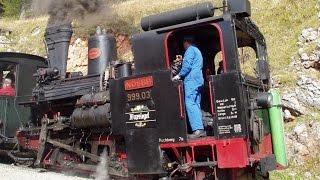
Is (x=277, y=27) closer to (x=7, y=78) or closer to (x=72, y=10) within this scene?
(x=72, y=10)

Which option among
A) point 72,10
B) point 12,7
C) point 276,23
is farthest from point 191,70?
point 12,7

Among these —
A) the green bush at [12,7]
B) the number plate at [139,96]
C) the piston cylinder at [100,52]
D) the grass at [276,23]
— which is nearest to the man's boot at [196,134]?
the number plate at [139,96]

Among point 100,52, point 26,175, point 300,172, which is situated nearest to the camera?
point 26,175

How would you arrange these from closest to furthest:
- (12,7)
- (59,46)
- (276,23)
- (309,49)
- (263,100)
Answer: (263,100)
(59,46)
(309,49)
(276,23)
(12,7)

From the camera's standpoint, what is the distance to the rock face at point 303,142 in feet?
29.9

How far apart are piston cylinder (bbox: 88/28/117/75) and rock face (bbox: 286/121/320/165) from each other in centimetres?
422

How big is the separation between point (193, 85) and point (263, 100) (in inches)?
42.1

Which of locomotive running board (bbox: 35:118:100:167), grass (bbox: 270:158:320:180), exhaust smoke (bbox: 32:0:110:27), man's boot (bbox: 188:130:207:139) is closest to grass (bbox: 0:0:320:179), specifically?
grass (bbox: 270:158:320:180)

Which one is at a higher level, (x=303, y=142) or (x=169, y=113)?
(x=169, y=113)

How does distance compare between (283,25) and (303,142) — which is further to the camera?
(283,25)

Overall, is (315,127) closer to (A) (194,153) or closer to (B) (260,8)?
(A) (194,153)

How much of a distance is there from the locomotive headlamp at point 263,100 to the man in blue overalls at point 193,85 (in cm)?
90

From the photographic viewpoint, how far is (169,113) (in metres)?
6.11

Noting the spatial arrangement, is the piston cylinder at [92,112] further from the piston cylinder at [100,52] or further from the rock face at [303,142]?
the rock face at [303,142]
